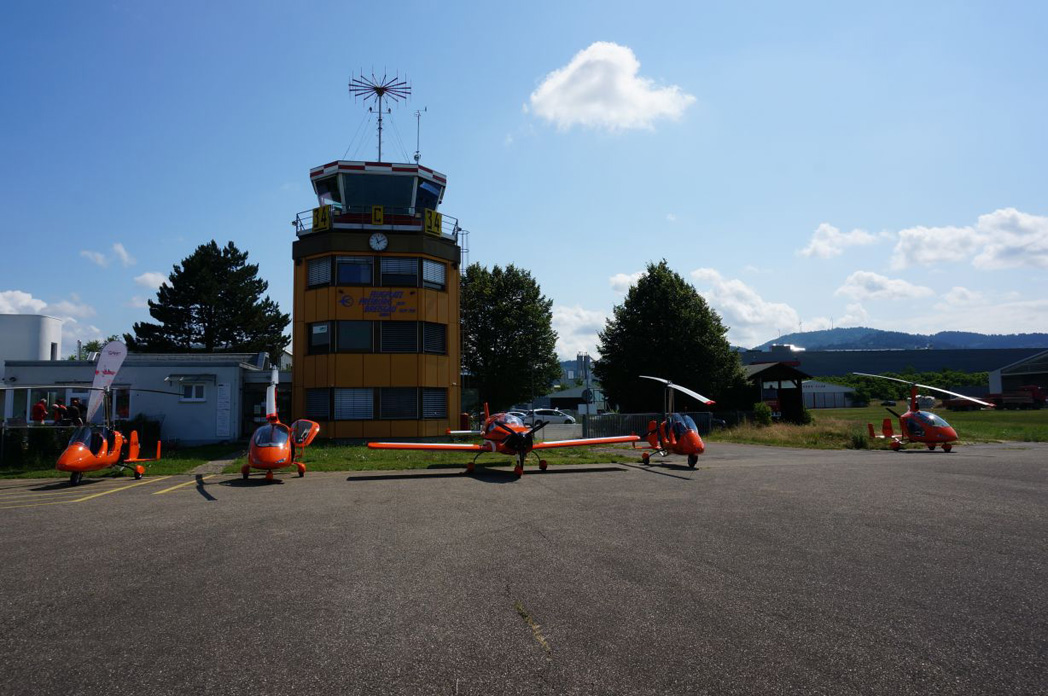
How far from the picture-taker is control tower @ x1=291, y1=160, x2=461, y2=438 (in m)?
28.4

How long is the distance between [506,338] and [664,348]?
52.9 feet

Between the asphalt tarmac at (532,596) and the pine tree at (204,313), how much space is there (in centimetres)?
4306

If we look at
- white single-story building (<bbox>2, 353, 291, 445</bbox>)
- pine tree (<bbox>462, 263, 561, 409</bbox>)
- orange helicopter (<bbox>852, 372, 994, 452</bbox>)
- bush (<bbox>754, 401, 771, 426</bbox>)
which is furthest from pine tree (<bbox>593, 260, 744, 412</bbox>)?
white single-story building (<bbox>2, 353, 291, 445</bbox>)

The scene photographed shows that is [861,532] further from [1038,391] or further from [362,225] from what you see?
[1038,391]

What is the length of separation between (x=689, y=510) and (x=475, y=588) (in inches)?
226

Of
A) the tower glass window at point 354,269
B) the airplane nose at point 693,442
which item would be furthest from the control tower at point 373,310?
the airplane nose at point 693,442

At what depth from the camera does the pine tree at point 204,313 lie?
166ft

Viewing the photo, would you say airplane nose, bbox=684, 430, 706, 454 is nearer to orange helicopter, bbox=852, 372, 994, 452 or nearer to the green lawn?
orange helicopter, bbox=852, 372, 994, 452

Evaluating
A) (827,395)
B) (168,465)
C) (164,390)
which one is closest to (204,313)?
(164,390)

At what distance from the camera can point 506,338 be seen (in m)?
51.1

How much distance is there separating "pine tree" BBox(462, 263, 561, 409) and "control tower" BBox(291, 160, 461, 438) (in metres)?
20.7

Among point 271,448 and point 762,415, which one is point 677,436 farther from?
point 762,415

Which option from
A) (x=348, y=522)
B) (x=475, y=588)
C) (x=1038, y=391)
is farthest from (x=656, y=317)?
(x=1038, y=391)

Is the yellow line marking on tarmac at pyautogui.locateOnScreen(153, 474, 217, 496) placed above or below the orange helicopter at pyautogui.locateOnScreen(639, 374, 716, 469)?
below
